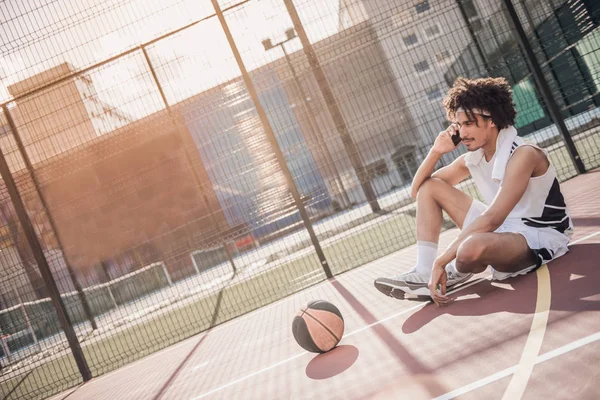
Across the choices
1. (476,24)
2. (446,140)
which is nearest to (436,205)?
(446,140)

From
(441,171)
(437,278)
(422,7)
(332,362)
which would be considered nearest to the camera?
(437,278)

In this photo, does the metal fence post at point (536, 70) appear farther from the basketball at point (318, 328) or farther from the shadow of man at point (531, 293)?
the basketball at point (318, 328)

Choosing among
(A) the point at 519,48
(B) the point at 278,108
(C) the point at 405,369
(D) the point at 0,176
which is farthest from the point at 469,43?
(D) the point at 0,176

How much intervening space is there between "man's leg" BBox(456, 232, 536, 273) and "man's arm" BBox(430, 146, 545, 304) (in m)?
0.08

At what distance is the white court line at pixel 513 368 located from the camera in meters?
2.01

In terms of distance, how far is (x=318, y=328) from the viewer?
3457 millimetres

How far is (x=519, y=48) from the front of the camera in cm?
646

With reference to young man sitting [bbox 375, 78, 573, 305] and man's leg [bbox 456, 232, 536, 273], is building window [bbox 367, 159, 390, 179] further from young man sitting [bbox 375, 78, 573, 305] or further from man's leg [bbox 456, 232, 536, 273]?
man's leg [bbox 456, 232, 536, 273]

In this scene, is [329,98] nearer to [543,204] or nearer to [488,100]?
[488,100]

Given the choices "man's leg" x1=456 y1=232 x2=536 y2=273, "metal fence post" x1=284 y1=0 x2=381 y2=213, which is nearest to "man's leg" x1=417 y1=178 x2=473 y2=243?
"man's leg" x1=456 y1=232 x2=536 y2=273

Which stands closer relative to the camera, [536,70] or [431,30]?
[536,70]

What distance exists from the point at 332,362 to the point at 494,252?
58.8 inches

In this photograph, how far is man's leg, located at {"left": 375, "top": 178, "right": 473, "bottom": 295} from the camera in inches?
139

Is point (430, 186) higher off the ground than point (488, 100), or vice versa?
point (488, 100)
